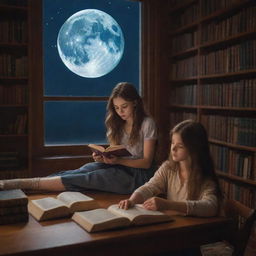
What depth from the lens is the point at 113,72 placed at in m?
4.32

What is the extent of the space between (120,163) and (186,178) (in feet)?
1.92

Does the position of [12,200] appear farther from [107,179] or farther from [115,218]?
[107,179]

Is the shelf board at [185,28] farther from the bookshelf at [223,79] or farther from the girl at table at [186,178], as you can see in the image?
the girl at table at [186,178]

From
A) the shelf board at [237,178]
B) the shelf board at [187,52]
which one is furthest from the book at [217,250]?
the shelf board at [187,52]

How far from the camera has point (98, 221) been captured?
135 centimetres

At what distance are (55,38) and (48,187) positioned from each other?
243 centimetres

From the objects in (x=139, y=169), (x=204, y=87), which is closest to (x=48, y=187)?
(x=139, y=169)

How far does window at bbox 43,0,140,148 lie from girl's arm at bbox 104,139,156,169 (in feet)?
6.02

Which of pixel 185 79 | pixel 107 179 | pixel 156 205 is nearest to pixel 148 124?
pixel 107 179

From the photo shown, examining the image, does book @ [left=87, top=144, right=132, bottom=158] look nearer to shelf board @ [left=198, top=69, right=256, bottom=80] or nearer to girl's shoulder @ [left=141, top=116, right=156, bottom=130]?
girl's shoulder @ [left=141, top=116, right=156, bottom=130]

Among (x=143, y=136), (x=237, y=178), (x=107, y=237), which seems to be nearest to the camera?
(x=107, y=237)

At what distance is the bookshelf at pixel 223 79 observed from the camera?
9.88ft

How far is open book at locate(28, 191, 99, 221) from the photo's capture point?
1.48 metres

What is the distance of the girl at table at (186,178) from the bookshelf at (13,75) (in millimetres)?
2074
